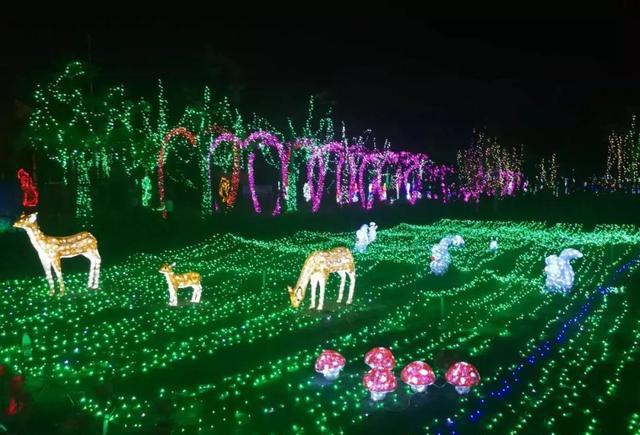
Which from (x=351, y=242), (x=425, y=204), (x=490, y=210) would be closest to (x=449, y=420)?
(x=351, y=242)

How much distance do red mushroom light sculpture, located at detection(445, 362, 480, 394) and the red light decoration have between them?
679 inches

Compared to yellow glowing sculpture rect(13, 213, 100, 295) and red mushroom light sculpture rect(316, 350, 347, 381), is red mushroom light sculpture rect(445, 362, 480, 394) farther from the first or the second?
yellow glowing sculpture rect(13, 213, 100, 295)

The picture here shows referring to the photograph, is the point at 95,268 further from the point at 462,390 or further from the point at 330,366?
the point at 462,390

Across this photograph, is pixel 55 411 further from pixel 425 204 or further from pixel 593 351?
pixel 425 204

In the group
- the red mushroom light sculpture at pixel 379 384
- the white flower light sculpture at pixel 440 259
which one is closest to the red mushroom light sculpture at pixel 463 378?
the red mushroom light sculpture at pixel 379 384

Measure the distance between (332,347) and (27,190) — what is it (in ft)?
50.3

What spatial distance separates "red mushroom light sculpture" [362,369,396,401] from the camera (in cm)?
606

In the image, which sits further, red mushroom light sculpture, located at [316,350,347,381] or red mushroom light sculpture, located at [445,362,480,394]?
red mushroom light sculpture, located at [316,350,347,381]

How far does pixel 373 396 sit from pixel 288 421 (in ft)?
3.19

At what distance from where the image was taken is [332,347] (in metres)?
8.05

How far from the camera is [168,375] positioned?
699 cm

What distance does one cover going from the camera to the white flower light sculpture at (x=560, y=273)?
1160cm

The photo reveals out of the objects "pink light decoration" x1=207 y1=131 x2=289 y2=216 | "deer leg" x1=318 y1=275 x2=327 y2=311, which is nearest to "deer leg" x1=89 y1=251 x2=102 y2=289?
"deer leg" x1=318 y1=275 x2=327 y2=311

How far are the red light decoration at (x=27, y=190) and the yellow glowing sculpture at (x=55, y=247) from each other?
887 centimetres
